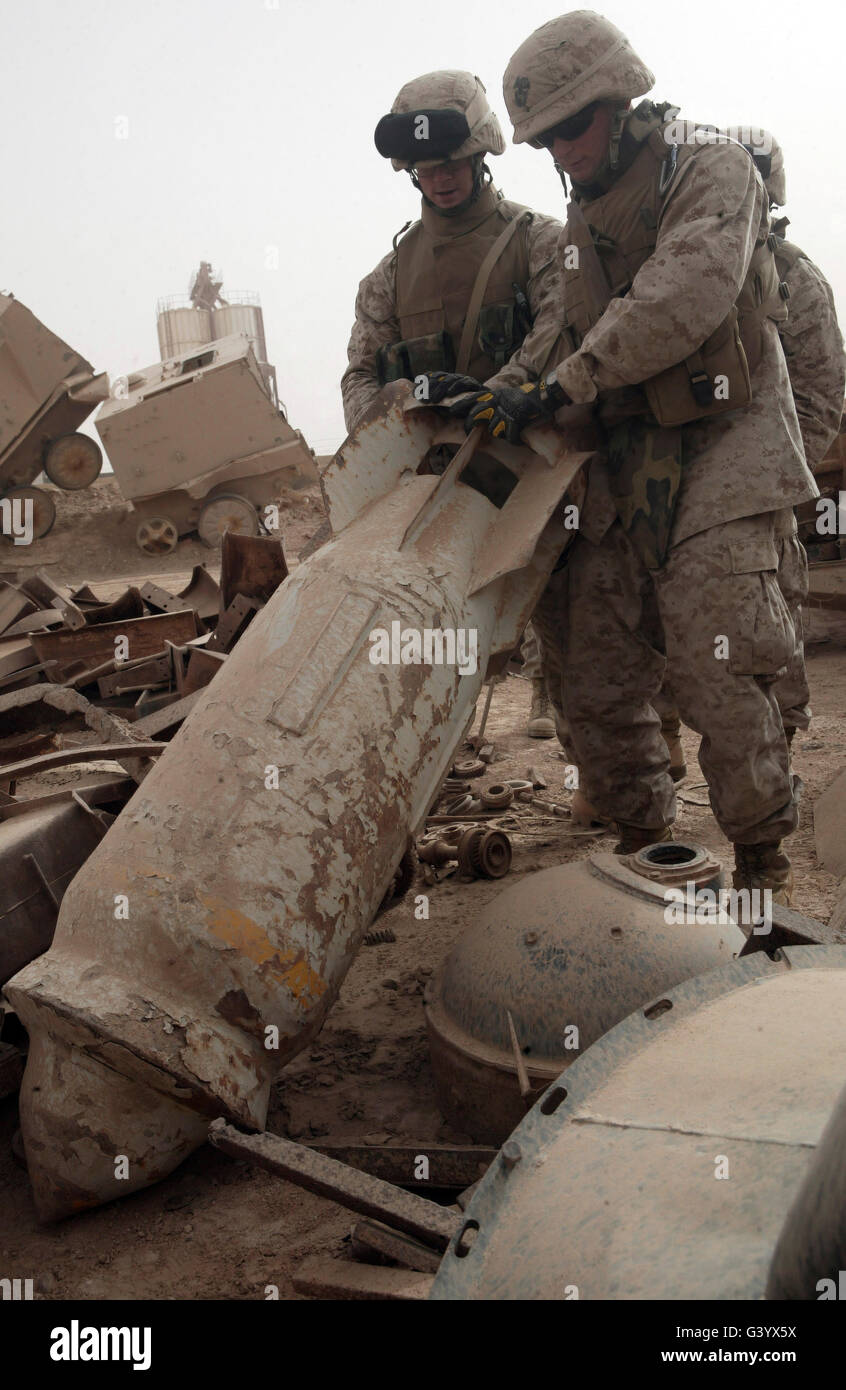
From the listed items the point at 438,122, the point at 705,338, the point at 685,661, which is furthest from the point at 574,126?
the point at 685,661

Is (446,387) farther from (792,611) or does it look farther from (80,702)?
(80,702)

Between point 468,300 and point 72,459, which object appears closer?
point 468,300

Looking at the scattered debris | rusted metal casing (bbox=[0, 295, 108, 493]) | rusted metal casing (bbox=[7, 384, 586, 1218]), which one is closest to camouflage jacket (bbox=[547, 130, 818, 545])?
Result: rusted metal casing (bbox=[7, 384, 586, 1218])

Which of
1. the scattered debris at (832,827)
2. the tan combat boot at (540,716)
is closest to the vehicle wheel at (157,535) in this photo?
the tan combat boot at (540,716)

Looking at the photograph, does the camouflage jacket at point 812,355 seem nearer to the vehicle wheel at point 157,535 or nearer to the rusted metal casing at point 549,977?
the rusted metal casing at point 549,977

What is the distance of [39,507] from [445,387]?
11.1 metres

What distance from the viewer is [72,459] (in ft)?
41.2

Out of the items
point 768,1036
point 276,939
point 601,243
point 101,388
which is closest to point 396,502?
point 601,243

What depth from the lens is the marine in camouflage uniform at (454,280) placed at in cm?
361
